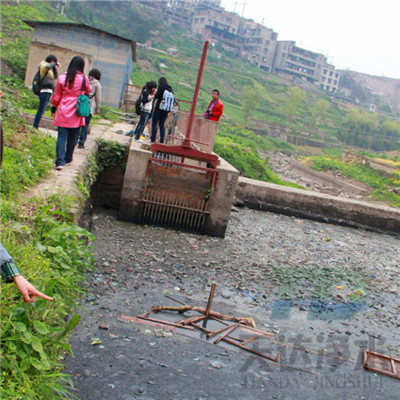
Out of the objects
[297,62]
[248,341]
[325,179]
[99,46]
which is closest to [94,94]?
[248,341]

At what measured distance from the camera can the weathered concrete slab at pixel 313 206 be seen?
43.4 feet

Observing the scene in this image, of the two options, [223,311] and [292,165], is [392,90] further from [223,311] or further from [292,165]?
[223,311]

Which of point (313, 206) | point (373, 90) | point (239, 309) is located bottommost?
point (239, 309)

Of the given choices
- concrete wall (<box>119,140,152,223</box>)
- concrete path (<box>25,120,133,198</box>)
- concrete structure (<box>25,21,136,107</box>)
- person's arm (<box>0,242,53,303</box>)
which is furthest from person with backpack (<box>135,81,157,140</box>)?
concrete structure (<box>25,21,136,107</box>)

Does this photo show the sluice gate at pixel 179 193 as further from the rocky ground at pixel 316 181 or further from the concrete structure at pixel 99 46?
the rocky ground at pixel 316 181

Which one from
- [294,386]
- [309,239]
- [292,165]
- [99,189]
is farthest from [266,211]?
[292,165]

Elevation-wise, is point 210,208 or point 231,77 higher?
point 231,77

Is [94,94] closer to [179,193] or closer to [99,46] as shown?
[179,193]

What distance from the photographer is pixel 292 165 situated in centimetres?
4169

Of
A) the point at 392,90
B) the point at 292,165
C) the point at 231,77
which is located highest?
the point at 392,90

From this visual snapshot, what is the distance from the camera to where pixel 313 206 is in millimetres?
13414

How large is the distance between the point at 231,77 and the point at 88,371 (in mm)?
85368

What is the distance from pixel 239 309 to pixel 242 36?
117 metres

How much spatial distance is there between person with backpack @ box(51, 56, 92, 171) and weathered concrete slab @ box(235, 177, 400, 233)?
6.02m
